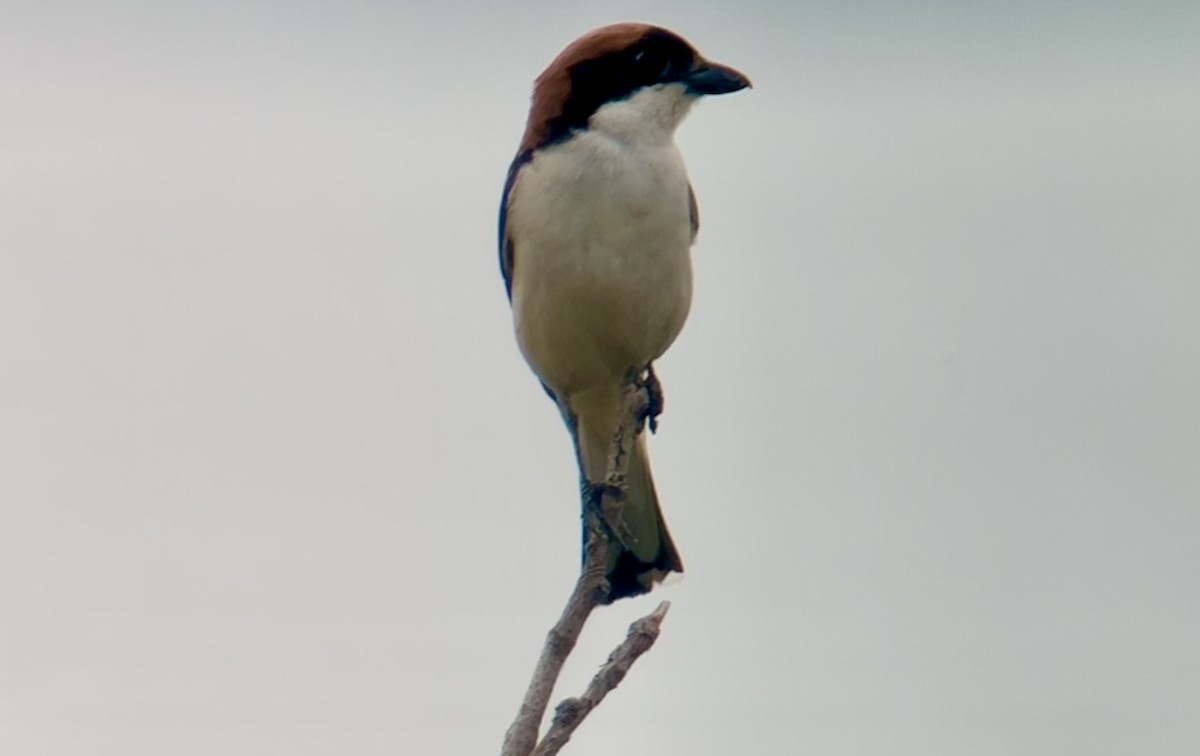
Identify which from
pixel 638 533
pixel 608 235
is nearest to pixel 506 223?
pixel 608 235

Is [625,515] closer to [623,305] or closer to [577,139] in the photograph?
[623,305]

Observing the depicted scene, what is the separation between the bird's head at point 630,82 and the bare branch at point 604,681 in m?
2.26

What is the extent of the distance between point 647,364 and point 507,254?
61cm

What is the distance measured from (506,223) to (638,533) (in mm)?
1098

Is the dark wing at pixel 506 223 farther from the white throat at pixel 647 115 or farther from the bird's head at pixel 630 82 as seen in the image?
the white throat at pixel 647 115

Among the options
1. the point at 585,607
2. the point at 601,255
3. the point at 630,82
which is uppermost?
the point at 630,82

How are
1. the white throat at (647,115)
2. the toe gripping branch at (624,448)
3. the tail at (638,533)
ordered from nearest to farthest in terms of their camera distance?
the toe gripping branch at (624,448) < the white throat at (647,115) < the tail at (638,533)

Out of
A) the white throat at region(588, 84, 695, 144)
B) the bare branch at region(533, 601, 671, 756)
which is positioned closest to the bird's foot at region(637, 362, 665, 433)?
the white throat at region(588, 84, 695, 144)

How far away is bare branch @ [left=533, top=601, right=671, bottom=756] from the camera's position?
2.71m

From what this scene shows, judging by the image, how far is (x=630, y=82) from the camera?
5062mm

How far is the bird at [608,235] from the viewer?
4641 millimetres

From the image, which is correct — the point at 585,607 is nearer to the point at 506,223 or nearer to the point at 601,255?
the point at 601,255

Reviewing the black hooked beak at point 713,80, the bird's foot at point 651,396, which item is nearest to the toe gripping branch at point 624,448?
the bird's foot at point 651,396

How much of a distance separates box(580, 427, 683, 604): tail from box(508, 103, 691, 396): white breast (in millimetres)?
474
